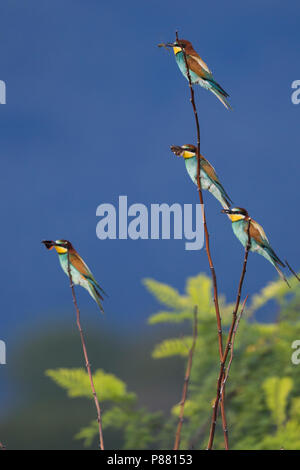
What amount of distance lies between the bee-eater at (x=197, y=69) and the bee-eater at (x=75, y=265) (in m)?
0.28

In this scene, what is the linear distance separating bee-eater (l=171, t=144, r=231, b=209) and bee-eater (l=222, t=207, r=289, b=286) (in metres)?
0.02

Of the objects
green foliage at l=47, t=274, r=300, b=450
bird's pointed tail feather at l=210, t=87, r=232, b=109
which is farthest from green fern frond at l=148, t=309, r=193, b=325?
bird's pointed tail feather at l=210, t=87, r=232, b=109

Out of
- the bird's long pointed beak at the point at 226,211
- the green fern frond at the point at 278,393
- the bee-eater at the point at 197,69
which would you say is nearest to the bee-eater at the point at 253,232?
the bird's long pointed beak at the point at 226,211

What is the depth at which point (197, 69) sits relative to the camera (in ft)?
2.77

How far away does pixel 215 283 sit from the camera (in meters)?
0.69

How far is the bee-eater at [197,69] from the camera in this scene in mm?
811

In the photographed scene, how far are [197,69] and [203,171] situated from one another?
168 mm

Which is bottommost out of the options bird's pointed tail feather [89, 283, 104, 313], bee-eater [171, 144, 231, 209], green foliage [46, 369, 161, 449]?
green foliage [46, 369, 161, 449]

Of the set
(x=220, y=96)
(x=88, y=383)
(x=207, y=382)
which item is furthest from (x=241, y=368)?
(x=220, y=96)

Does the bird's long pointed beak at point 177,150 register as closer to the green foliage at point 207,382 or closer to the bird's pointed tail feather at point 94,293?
the bird's pointed tail feather at point 94,293

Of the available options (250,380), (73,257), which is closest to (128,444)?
(250,380)

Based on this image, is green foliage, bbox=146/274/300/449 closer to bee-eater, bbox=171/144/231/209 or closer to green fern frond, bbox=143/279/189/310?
green fern frond, bbox=143/279/189/310

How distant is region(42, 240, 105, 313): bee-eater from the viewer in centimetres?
74
